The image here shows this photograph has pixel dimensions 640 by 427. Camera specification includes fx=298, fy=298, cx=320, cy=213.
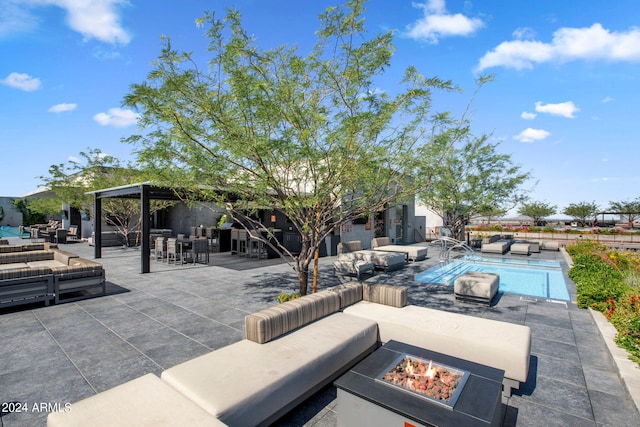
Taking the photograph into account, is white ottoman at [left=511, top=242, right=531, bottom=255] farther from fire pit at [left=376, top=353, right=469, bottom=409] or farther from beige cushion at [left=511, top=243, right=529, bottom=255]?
fire pit at [left=376, top=353, right=469, bottom=409]

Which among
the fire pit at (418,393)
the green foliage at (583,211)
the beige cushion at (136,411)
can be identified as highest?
the green foliage at (583,211)

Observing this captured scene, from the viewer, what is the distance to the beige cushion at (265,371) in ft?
7.61

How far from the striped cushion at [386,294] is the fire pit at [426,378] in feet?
5.95

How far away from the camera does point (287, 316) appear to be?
3656mm

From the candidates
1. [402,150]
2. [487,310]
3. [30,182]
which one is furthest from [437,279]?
[30,182]

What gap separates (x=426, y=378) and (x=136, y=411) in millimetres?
2300

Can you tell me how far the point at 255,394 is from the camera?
2400 mm

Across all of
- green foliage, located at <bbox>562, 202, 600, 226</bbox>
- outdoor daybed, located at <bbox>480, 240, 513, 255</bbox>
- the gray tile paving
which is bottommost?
the gray tile paving

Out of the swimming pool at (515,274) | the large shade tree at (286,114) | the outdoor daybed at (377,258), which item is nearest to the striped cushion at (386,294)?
the large shade tree at (286,114)

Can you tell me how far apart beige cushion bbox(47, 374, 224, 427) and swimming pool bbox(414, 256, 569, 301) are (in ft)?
27.4

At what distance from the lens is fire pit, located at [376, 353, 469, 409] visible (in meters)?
2.38

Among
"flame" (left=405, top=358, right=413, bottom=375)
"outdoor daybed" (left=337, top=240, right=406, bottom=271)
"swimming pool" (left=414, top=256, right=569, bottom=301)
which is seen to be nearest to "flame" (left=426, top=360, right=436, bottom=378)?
"flame" (left=405, top=358, right=413, bottom=375)

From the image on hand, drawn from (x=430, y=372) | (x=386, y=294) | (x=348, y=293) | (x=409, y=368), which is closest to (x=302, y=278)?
(x=348, y=293)

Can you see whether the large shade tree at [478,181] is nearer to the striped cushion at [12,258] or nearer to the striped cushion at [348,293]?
the striped cushion at [348,293]
